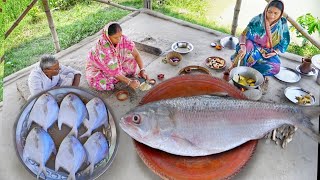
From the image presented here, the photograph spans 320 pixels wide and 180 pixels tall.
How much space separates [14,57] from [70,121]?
311cm

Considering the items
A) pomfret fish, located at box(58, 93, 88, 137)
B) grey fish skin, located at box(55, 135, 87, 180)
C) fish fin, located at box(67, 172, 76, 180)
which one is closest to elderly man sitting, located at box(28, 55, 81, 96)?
pomfret fish, located at box(58, 93, 88, 137)

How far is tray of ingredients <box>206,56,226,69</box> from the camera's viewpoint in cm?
417

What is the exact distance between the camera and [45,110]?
270cm

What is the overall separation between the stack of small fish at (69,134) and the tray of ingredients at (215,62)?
6.35 ft

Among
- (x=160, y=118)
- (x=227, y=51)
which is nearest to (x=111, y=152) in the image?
(x=160, y=118)

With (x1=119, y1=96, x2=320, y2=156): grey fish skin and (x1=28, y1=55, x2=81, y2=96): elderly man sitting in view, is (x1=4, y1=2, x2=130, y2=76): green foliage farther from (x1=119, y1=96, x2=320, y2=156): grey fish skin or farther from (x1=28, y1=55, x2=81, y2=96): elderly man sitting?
(x1=119, y1=96, x2=320, y2=156): grey fish skin

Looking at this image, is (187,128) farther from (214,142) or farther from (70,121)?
(70,121)

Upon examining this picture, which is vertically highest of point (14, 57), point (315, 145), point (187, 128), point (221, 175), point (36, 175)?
point (187, 128)

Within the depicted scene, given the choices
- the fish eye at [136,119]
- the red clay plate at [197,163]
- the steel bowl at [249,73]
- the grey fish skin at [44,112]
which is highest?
the fish eye at [136,119]

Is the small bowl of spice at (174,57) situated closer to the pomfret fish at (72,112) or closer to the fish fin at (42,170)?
the pomfret fish at (72,112)

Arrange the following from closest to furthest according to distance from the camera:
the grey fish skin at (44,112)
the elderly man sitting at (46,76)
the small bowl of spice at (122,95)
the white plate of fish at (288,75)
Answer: the grey fish skin at (44,112)
the elderly man sitting at (46,76)
the small bowl of spice at (122,95)
the white plate of fish at (288,75)

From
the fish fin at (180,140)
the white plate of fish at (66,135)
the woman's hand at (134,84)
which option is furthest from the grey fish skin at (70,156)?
the woman's hand at (134,84)

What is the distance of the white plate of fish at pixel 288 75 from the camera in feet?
13.1

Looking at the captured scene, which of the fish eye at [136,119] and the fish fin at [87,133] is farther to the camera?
the fish fin at [87,133]
